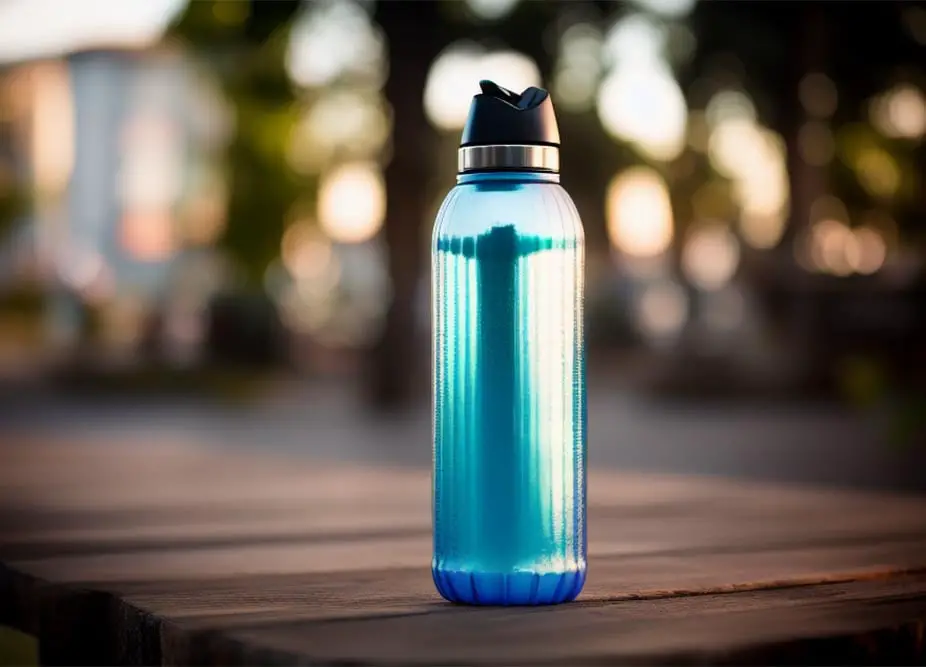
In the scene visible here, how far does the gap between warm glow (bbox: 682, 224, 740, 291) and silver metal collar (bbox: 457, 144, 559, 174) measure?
1524 cm

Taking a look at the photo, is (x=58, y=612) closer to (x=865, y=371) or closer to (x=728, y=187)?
(x=865, y=371)

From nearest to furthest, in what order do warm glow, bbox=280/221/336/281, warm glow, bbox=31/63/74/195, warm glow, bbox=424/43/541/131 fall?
warm glow, bbox=424/43/541/131 → warm glow, bbox=280/221/336/281 → warm glow, bbox=31/63/74/195

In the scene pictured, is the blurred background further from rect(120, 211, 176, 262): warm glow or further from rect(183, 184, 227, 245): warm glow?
rect(120, 211, 176, 262): warm glow

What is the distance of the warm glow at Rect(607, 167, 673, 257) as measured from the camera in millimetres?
16547

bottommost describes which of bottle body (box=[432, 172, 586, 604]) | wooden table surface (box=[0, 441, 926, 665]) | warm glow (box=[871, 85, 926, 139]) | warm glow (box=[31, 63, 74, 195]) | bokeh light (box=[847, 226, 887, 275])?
wooden table surface (box=[0, 441, 926, 665])

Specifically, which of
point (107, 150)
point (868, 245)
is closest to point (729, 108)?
point (868, 245)

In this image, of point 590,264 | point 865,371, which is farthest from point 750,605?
point 590,264

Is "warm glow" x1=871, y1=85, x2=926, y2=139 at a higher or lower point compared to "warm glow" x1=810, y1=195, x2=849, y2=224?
higher

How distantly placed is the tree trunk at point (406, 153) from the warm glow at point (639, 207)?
5941 millimetres

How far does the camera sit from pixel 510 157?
1785 millimetres

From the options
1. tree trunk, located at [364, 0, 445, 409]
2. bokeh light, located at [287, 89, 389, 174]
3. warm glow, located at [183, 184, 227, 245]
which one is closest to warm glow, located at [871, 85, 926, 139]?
tree trunk, located at [364, 0, 445, 409]

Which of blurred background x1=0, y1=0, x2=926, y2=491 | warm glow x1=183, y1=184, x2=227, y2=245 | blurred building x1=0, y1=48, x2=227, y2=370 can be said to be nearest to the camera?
blurred background x1=0, y1=0, x2=926, y2=491

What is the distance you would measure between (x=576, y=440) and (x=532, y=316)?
171mm

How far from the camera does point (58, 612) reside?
1941mm
